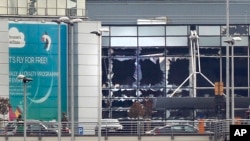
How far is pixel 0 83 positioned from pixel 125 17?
32865mm

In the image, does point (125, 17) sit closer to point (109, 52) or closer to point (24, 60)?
point (109, 52)

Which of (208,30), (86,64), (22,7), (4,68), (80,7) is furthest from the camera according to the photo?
(208,30)

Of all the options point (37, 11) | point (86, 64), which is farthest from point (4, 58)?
point (86, 64)

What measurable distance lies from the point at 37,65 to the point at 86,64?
3.11 metres

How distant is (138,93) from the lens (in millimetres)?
88125

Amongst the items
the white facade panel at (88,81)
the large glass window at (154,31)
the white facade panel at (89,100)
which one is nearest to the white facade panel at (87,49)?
the white facade panel at (88,81)

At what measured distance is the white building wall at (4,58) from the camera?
69.0 metres

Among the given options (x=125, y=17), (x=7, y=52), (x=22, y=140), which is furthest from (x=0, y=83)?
(x=125, y=17)

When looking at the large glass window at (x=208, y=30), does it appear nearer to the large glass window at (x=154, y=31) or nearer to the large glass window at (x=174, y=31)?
the large glass window at (x=174, y=31)

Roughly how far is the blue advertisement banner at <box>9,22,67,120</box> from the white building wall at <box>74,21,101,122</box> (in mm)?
1177

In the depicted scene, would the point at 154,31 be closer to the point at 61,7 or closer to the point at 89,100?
the point at 61,7

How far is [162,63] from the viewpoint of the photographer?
88312mm

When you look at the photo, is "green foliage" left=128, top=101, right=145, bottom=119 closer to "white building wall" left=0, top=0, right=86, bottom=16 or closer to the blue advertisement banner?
the blue advertisement banner

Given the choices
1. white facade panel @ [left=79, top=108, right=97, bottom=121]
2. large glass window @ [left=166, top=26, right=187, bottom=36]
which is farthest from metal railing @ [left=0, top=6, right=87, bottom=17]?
large glass window @ [left=166, top=26, right=187, bottom=36]
